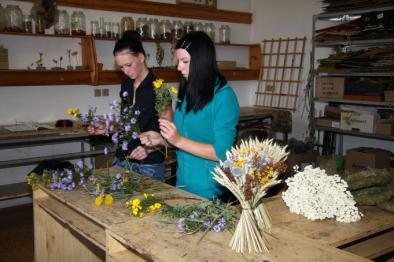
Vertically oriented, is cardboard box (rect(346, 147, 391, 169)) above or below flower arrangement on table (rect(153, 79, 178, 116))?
below

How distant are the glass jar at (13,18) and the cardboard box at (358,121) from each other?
144 inches

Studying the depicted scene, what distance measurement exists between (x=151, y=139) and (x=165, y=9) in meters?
3.73

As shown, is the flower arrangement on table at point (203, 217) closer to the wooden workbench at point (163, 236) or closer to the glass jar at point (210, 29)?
the wooden workbench at point (163, 236)

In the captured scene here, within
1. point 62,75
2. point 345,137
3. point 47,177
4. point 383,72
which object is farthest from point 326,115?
point 47,177

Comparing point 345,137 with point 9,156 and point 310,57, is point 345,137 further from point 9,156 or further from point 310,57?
point 9,156

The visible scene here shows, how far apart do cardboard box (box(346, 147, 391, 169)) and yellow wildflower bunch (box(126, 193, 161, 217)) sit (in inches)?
128

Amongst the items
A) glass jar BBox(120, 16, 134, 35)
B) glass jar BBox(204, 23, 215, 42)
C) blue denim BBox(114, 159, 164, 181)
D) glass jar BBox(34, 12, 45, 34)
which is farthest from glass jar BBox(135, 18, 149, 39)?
blue denim BBox(114, 159, 164, 181)

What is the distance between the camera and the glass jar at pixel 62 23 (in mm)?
4457

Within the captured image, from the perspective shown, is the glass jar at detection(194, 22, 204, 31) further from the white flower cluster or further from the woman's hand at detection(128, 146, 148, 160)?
the white flower cluster

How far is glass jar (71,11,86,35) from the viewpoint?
458cm

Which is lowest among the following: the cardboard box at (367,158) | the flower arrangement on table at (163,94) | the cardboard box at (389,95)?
the cardboard box at (367,158)

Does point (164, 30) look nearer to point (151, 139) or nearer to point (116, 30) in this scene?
point (116, 30)

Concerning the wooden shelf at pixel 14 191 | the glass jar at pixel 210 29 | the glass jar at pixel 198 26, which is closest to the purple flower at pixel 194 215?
the wooden shelf at pixel 14 191

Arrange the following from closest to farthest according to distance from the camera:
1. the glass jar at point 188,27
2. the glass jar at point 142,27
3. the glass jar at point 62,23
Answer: the glass jar at point 62,23 → the glass jar at point 142,27 → the glass jar at point 188,27
